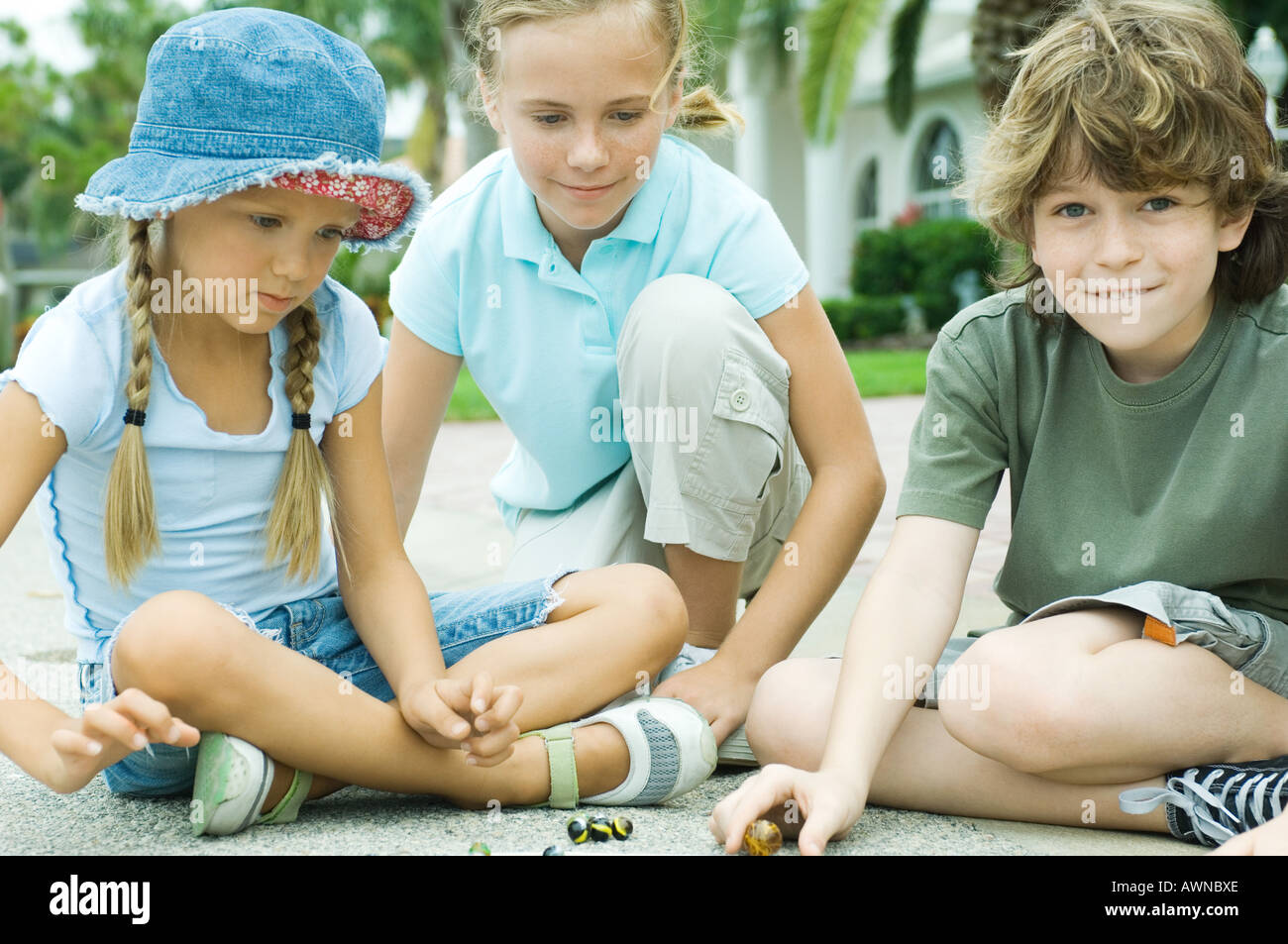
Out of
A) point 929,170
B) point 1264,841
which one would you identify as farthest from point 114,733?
point 929,170

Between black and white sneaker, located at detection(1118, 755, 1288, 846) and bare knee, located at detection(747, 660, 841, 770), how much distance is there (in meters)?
0.43

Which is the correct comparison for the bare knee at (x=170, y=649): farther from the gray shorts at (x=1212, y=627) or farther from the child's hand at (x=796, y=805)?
the gray shorts at (x=1212, y=627)

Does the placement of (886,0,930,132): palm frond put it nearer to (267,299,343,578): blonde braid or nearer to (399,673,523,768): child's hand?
(267,299,343,578): blonde braid

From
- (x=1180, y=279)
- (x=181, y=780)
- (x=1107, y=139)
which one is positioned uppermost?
(x=1107, y=139)

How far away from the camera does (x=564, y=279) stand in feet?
8.36

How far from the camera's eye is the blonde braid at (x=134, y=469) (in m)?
1.89

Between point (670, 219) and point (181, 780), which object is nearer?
point (181, 780)

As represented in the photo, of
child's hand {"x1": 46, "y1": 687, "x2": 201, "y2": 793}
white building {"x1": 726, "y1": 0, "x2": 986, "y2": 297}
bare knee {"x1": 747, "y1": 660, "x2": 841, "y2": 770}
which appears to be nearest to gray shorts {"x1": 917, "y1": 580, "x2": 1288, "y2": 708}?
bare knee {"x1": 747, "y1": 660, "x2": 841, "y2": 770}

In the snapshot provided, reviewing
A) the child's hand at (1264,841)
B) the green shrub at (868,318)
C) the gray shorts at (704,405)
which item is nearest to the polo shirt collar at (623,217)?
the gray shorts at (704,405)

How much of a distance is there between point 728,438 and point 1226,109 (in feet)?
3.10

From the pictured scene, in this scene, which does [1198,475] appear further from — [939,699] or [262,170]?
[262,170]

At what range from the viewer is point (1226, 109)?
75.7 inches

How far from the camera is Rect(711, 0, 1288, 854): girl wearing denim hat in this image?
1804 millimetres
